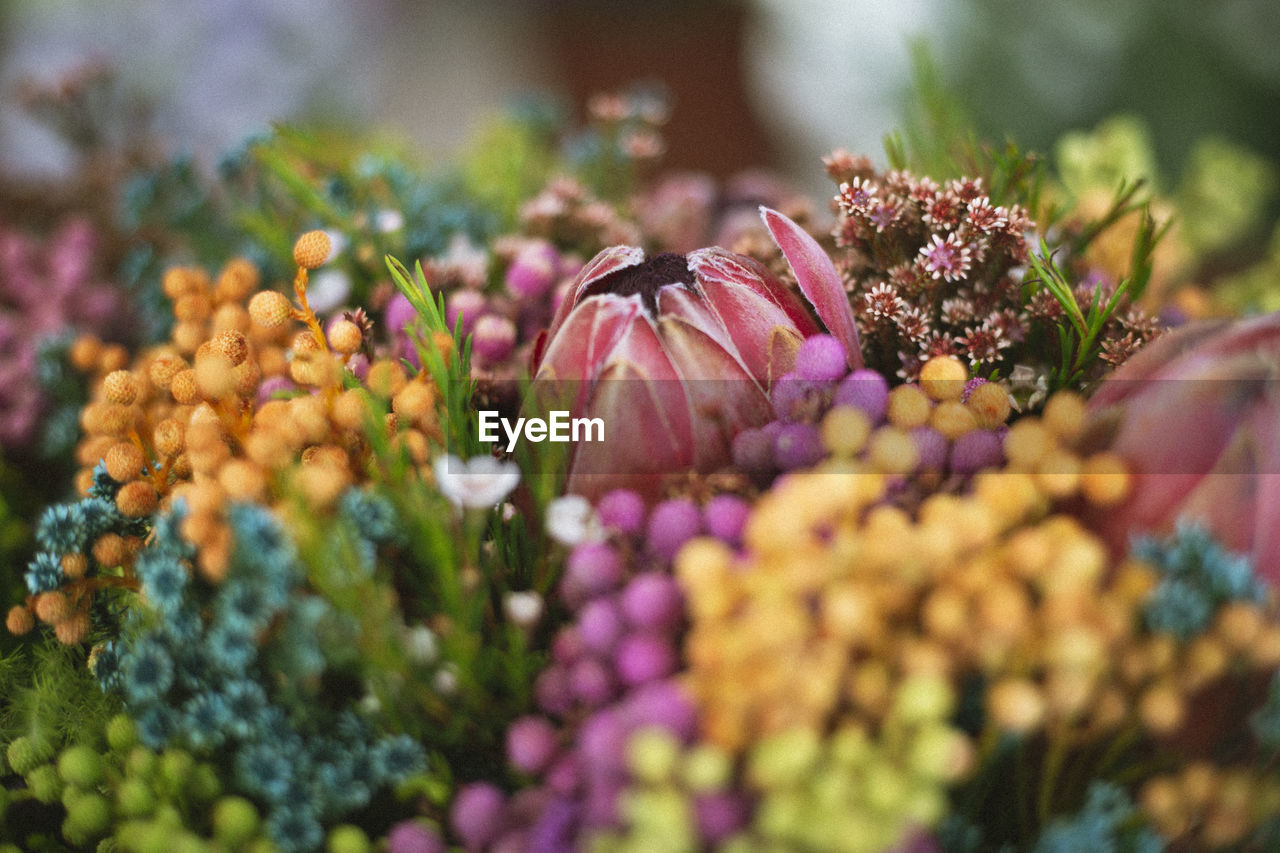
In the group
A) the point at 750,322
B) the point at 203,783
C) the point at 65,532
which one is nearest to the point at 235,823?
the point at 203,783

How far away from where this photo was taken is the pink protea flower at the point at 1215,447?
26cm

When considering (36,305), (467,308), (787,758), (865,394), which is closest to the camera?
(787,758)

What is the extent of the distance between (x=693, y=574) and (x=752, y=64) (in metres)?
1.39

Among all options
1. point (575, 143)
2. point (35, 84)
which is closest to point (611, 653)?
point (575, 143)

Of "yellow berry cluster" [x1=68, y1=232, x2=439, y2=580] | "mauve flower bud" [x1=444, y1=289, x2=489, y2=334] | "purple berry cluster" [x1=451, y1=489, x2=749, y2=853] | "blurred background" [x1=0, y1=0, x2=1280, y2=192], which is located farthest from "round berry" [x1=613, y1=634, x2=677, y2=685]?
"blurred background" [x1=0, y1=0, x2=1280, y2=192]

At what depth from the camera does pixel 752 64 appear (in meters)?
1.46

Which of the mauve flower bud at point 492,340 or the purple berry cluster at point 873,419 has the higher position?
the mauve flower bud at point 492,340

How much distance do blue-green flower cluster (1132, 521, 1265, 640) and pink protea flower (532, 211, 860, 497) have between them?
0.14 metres

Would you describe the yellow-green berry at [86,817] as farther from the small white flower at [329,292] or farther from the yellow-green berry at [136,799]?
the small white flower at [329,292]

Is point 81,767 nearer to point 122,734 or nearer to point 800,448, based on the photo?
point 122,734

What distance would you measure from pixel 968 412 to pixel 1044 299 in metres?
0.10

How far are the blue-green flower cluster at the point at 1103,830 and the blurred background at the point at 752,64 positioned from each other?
24.2 inches

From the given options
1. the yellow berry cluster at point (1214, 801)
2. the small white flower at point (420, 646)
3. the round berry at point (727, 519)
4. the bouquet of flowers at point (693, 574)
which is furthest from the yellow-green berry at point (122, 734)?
the yellow berry cluster at point (1214, 801)

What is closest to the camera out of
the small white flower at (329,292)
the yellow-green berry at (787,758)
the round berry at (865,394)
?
the yellow-green berry at (787,758)
